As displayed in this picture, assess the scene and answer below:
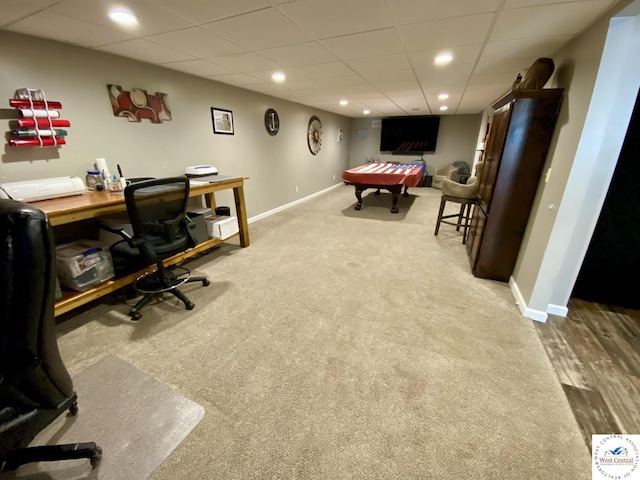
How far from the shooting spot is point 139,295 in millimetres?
2416

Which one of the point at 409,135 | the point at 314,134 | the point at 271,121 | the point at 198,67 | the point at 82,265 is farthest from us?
the point at 409,135

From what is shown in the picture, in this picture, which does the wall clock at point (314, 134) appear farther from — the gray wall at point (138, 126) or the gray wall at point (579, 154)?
the gray wall at point (579, 154)

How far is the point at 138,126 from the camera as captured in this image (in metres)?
2.73

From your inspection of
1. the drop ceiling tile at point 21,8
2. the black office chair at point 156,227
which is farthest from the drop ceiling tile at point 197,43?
the black office chair at point 156,227

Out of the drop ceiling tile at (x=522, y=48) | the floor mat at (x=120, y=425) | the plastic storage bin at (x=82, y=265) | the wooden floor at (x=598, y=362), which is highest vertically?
the drop ceiling tile at (x=522, y=48)

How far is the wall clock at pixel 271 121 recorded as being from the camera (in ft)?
15.0

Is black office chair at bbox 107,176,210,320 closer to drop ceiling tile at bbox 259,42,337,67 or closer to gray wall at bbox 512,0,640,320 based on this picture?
drop ceiling tile at bbox 259,42,337,67

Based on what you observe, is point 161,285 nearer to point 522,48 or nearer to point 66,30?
point 66,30

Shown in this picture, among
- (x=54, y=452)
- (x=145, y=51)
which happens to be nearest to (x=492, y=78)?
(x=145, y=51)

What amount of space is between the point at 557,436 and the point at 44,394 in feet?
6.97

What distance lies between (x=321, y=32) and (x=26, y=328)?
2.31m

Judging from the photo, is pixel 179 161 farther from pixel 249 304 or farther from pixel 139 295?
pixel 249 304

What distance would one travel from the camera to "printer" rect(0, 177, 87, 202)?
1770mm

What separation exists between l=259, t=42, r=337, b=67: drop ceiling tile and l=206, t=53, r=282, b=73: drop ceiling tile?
11 cm
